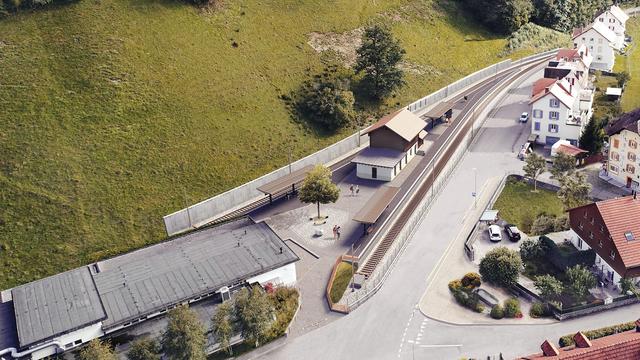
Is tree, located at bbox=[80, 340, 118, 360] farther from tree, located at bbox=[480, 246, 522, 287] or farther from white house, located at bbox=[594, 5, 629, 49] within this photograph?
white house, located at bbox=[594, 5, 629, 49]

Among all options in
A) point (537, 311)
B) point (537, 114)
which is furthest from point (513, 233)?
point (537, 114)

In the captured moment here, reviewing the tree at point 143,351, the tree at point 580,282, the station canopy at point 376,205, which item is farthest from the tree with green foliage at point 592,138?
the tree at point 143,351

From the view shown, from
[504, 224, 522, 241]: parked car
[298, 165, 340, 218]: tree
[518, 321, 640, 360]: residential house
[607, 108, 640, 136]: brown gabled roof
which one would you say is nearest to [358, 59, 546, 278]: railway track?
[298, 165, 340, 218]: tree

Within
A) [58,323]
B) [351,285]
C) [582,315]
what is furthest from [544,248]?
[58,323]

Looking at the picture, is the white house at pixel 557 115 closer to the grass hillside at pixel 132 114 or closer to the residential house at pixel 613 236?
the grass hillside at pixel 132 114

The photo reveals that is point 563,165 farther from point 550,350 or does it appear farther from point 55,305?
point 55,305

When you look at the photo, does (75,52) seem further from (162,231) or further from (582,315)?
(582,315)

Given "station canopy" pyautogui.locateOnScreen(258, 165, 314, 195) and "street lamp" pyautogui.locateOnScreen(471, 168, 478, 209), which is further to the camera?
"street lamp" pyautogui.locateOnScreen(471, 168, 478, 209)
